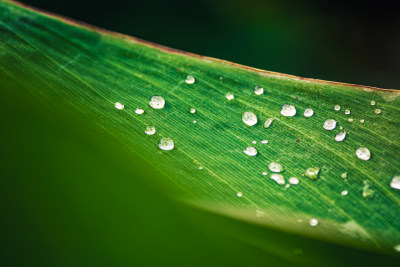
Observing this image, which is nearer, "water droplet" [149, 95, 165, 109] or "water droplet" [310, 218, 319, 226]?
"water droplet" [310, 218, 319, 226]

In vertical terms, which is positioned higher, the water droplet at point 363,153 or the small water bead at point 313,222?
the water droplet at point 363,153

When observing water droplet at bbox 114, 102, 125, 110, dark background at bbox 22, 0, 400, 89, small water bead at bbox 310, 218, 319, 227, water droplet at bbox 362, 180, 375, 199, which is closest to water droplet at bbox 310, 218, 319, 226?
small water bead at bbox 310, 218, 319, 227

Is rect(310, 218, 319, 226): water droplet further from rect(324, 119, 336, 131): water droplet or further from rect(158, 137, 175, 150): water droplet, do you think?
rect(158, 137, 175, 150): water droplet

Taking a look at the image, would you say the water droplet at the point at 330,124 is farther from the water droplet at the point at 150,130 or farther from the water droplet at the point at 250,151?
the water droplet at the point at 150,130

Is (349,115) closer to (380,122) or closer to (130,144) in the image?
(380,122)

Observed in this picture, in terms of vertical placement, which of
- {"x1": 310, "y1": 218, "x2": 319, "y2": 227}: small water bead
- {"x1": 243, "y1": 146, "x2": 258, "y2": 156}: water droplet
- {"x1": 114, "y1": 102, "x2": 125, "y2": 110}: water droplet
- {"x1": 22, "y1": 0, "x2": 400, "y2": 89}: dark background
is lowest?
→ {"x1": 310, "y1": 218, "x2": 319, "y2": 227}: small water bead

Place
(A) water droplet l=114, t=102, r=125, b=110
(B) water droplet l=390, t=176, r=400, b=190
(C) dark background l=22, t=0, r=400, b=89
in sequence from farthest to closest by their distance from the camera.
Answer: (C) dark background l=22, t=0, r=400, b=89 → (A) water droplet l=114, t=102, r=125, b=110 → (B) water droplet l=390, t=176, r=400, b=190

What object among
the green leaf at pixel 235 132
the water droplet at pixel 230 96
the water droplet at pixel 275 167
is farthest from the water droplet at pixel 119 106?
the water droplet at pixel 275 167
